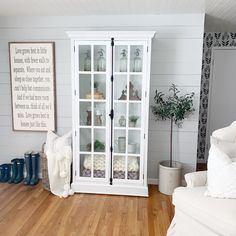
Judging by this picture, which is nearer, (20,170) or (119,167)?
(119,167)

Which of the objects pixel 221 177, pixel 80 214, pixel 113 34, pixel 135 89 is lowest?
pixel 80 214

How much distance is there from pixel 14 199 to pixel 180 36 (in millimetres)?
2938

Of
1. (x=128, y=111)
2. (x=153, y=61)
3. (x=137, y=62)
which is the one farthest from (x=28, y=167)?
(x=153, y=61)

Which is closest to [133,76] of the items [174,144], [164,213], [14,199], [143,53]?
[143,53]

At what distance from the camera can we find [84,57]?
10.1 ft

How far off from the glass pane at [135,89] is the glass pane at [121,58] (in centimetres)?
17

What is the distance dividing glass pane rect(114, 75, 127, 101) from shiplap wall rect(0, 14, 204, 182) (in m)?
0.47

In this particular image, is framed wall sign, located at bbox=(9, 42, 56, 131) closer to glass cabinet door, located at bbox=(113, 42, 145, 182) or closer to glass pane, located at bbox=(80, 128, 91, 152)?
glass pane, located at bbox=(80, 128, 91, 152)

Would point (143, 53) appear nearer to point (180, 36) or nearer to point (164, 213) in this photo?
point (180, 36)

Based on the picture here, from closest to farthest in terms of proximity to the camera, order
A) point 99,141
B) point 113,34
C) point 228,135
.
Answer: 1. point 228,135
2. point 113,34
3. point 99,141

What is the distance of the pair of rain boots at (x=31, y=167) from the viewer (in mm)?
3492

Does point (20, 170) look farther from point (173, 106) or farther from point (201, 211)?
point (201, 211)

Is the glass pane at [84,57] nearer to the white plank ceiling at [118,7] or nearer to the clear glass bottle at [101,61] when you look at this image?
the clear glass bottle at [101,61]

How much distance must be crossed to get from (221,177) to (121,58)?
175cm
